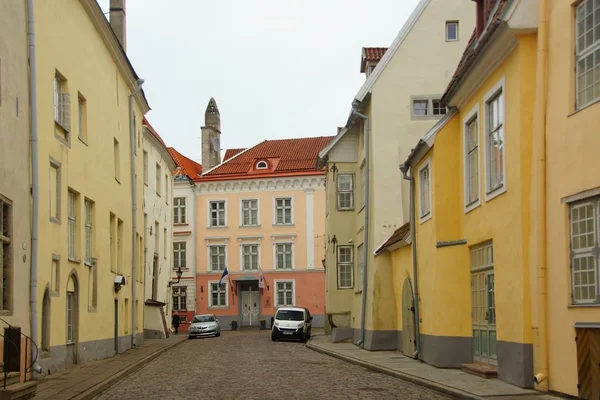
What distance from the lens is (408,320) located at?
23.0 meters

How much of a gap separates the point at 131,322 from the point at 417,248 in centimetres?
1287

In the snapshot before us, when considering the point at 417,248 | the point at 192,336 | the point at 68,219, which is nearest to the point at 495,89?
the point at 417,248

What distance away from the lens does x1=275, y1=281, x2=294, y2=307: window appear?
2191 inches

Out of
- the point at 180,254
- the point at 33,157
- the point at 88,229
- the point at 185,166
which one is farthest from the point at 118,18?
the point at 185,166

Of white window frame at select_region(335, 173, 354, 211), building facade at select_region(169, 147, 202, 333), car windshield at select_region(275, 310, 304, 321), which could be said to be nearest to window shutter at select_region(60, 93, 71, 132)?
white window frame at select_region(335, 173, 354, 211)

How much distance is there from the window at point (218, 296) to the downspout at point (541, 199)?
1750 inches

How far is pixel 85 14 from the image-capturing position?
2252cm

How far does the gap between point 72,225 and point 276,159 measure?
37.2 m

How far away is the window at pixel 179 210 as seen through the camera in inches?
2279

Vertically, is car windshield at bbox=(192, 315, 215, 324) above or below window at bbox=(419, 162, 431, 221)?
below

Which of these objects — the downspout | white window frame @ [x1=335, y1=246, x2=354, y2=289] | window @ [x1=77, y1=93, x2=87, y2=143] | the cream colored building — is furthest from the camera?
white window frame @ [x1=335, y1=246, x2=354, y2=289]

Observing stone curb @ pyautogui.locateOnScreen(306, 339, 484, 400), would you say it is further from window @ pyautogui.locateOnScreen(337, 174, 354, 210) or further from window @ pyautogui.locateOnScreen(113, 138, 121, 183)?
window @ pyautogui.locateOnScreen(113, 138, 121, 183)

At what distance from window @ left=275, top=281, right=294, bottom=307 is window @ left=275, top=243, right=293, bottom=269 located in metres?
A: 1.16

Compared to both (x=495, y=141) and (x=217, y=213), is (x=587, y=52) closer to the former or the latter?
(x=495, y=141)
